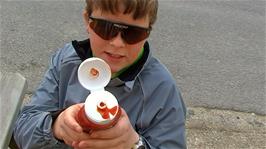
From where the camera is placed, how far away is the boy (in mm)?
1442

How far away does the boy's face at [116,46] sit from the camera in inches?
57.2

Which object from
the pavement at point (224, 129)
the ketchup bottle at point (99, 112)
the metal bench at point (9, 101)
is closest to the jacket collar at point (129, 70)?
the metal bench at point (9, 101)

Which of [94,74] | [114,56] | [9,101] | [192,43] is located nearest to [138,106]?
[114,56]

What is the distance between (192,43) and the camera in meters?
4.82

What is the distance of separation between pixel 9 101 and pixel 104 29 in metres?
0.40

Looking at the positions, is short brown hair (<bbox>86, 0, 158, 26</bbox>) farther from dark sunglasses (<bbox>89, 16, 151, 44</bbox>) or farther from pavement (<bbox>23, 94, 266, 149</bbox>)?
pavement (<bbox>23, 94, 266, 149</bbox>)

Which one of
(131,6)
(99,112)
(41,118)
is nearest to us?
(99,112)

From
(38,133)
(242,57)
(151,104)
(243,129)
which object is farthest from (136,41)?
(242,57)

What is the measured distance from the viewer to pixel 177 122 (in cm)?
156

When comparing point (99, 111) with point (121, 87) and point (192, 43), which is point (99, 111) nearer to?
point (121, 87)

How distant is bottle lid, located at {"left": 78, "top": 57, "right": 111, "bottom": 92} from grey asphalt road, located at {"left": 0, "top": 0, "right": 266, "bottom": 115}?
2.24 metres

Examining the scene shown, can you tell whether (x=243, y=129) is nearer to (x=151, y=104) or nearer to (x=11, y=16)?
(x=151, y=104)

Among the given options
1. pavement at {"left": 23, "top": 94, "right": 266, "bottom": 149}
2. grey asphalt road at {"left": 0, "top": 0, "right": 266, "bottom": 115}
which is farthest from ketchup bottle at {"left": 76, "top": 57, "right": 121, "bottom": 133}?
grey asphalt road at {"left": 0, "top": 0, "right": 266, "bottom": 115}

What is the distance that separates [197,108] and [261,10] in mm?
3079
